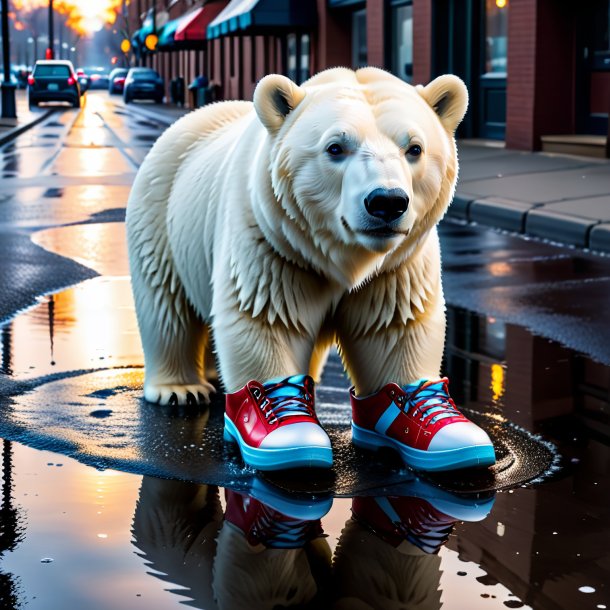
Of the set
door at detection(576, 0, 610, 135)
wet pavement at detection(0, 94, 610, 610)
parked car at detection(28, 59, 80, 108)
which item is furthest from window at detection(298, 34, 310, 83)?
wet pavement at detection(0, 94, 610, 610)

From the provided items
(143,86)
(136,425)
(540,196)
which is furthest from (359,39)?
(143,86)

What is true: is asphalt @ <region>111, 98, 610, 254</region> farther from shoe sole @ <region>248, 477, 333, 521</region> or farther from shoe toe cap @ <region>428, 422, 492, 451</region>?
shoe sole @ <region>248, 477, 333, 521</region>

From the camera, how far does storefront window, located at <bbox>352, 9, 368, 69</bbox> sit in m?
28.1

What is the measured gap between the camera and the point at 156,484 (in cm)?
379

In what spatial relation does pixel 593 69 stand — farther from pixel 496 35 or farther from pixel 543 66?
pixel 496 35

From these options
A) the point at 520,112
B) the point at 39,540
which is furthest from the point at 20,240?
the point at 520,112

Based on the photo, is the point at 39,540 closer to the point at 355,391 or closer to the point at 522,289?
the point at 355,391

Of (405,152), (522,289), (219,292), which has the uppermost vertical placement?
(405,152)

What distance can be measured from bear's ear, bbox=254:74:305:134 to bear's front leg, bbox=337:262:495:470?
58 centimetres

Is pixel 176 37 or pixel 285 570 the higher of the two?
pixel 176 37

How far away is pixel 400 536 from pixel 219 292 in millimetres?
1077

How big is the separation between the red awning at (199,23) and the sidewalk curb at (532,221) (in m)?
32.7

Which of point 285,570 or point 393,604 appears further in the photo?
point 285,570

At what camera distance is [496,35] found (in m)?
19.9
